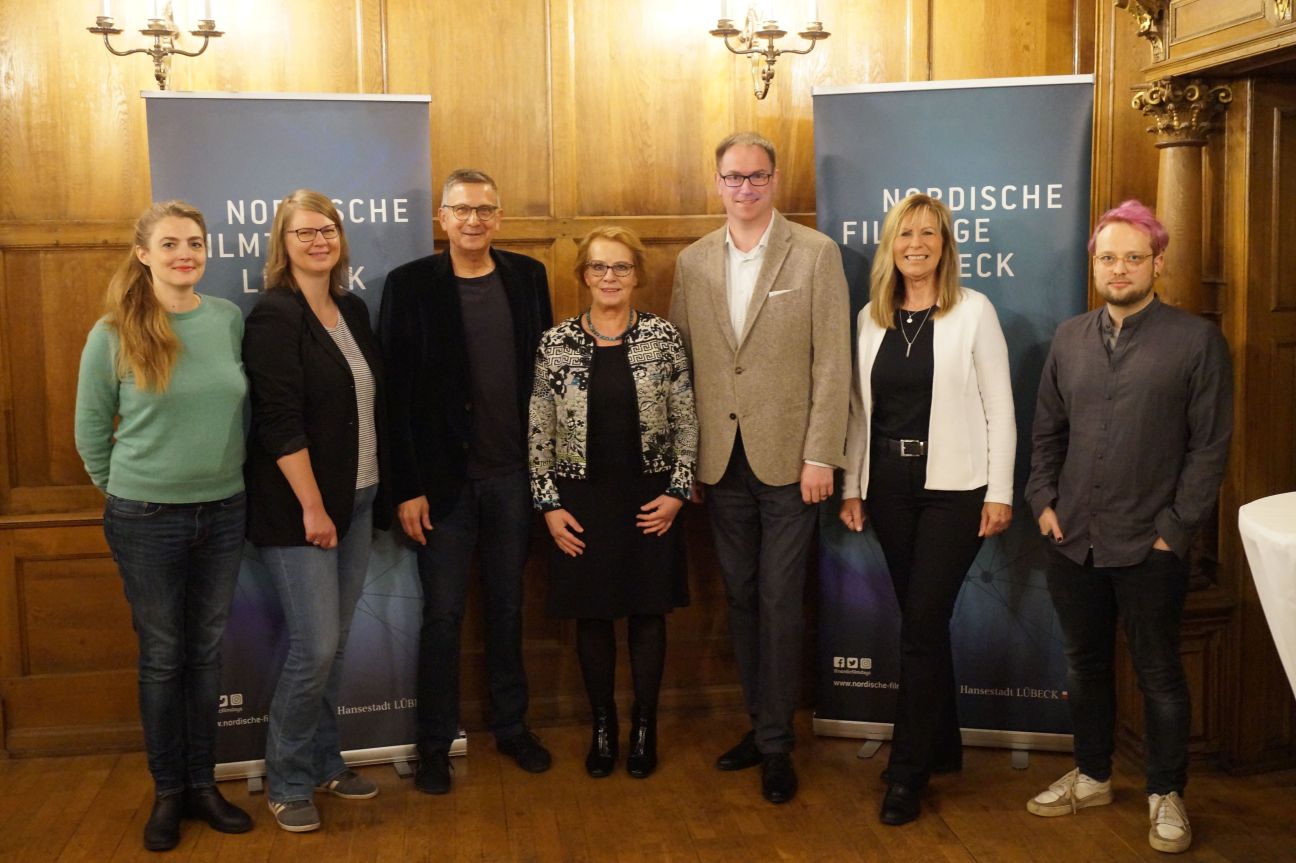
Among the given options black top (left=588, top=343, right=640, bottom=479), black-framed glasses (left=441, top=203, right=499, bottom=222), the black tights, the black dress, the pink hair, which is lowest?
the black tights

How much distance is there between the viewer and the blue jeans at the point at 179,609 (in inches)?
127

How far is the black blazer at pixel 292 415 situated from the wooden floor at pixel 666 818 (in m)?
0.85

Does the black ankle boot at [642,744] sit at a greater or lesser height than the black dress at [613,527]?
lesser

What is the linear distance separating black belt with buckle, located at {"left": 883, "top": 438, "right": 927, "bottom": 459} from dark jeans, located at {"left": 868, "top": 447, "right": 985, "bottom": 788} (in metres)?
0.01

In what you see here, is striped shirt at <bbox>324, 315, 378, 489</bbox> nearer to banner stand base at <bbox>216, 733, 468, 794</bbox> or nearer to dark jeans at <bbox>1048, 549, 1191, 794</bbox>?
banner stand base at <bbox>216, 733, 468, 794</bbox>

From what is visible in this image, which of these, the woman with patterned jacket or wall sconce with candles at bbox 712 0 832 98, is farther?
wall sconce with candles at bbox 712 0 832 98

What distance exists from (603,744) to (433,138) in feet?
6.61

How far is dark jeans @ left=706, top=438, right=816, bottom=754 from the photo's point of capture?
12.1 ft

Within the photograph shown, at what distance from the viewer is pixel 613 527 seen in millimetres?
3639

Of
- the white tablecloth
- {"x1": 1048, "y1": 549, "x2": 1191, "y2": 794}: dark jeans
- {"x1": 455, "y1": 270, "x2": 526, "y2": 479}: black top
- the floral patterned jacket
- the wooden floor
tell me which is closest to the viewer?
the white tablecloth

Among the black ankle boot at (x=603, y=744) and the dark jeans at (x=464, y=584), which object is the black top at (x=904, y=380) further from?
the black ankle boot at (x=603, y=744)

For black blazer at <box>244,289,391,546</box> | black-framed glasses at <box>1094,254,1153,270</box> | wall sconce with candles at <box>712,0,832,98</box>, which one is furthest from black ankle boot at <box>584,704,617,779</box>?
wall sconce with candles at <box>712,0,832,98</box>

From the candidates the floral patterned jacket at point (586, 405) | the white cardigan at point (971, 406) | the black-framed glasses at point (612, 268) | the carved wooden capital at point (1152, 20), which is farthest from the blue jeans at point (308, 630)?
the carved wooden capital at point (1152, 20)

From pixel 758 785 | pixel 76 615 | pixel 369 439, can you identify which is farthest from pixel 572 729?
pixel 76 615
